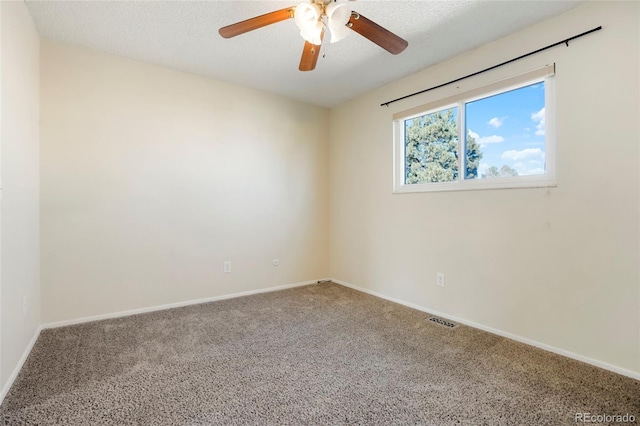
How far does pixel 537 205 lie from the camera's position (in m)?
2.27

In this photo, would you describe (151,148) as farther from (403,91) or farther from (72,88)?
(403,91)

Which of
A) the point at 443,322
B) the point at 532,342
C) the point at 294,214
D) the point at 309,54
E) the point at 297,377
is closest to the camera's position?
the point at 297,377

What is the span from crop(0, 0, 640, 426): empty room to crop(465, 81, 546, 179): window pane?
0.05ft

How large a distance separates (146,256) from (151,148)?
3.46 ft

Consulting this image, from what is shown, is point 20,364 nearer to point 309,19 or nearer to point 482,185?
point 309,19

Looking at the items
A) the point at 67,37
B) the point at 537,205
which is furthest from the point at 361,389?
the point at 67,37

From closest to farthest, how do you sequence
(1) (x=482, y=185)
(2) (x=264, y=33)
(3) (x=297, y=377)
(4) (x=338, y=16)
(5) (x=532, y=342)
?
(4) (x=338, y=16)
(3) (x=297, y=377)
(5) (x=532, y=342)
(2) (x=264, y=33)
(1) (x=482, y=185)

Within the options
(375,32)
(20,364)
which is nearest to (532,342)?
(375,32)

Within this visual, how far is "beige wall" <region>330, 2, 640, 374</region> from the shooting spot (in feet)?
6.22

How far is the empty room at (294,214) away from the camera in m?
1.71

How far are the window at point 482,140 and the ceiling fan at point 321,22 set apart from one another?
3.96ft

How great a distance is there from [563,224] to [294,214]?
2.75 meters

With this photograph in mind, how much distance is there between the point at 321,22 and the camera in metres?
1.72

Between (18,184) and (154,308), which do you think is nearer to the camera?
(18,184)
